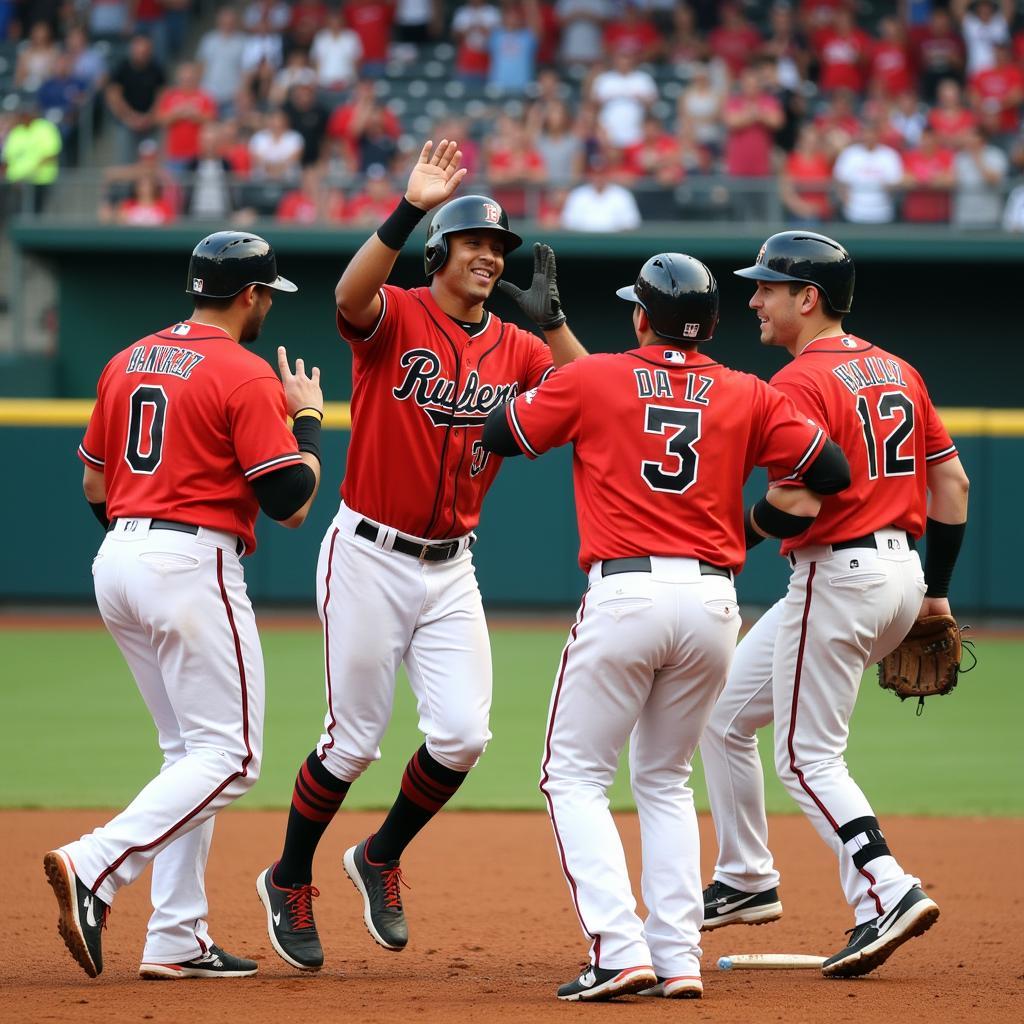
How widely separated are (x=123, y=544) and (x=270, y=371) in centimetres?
63

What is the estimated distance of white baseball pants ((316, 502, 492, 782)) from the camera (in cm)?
450

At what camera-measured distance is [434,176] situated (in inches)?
174

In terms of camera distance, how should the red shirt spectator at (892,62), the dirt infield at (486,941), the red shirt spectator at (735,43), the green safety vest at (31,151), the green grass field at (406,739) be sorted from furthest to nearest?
the red shirt spectator at (735,43), the red shirt spectator at (892,62), the green safety vest at (31,151), the green grass field at (406,739), the dirt infield at (486,941)

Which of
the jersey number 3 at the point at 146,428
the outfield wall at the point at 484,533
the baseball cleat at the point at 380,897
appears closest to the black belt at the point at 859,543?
the baseball cleat at the point at 380,897

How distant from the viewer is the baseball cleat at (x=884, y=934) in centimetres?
411

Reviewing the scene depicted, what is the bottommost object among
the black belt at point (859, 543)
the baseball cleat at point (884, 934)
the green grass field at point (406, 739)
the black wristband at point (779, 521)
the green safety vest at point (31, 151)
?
the green grass field at point (406, 739)

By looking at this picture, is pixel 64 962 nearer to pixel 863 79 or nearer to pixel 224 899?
pixel 224 899

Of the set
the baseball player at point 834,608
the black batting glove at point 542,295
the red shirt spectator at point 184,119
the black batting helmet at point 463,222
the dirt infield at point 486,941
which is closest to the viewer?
the dirt infield at point 486,941

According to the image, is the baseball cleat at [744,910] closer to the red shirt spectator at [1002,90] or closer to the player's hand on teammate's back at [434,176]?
the player's hand on teammate's back at [434,176]

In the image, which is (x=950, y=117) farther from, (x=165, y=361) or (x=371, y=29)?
(x=165, y=361)

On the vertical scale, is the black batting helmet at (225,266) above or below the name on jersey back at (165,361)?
above

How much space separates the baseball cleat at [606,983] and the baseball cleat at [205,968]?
3.13 ft

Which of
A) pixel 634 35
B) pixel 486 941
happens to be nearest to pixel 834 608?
pixel 486 941

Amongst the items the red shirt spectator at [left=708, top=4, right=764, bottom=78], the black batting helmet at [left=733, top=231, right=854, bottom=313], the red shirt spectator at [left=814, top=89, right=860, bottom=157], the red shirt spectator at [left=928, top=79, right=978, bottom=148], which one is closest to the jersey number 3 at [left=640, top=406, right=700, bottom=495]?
the black batting helmet at [left=733, top=231, right=854, bottom=313]
